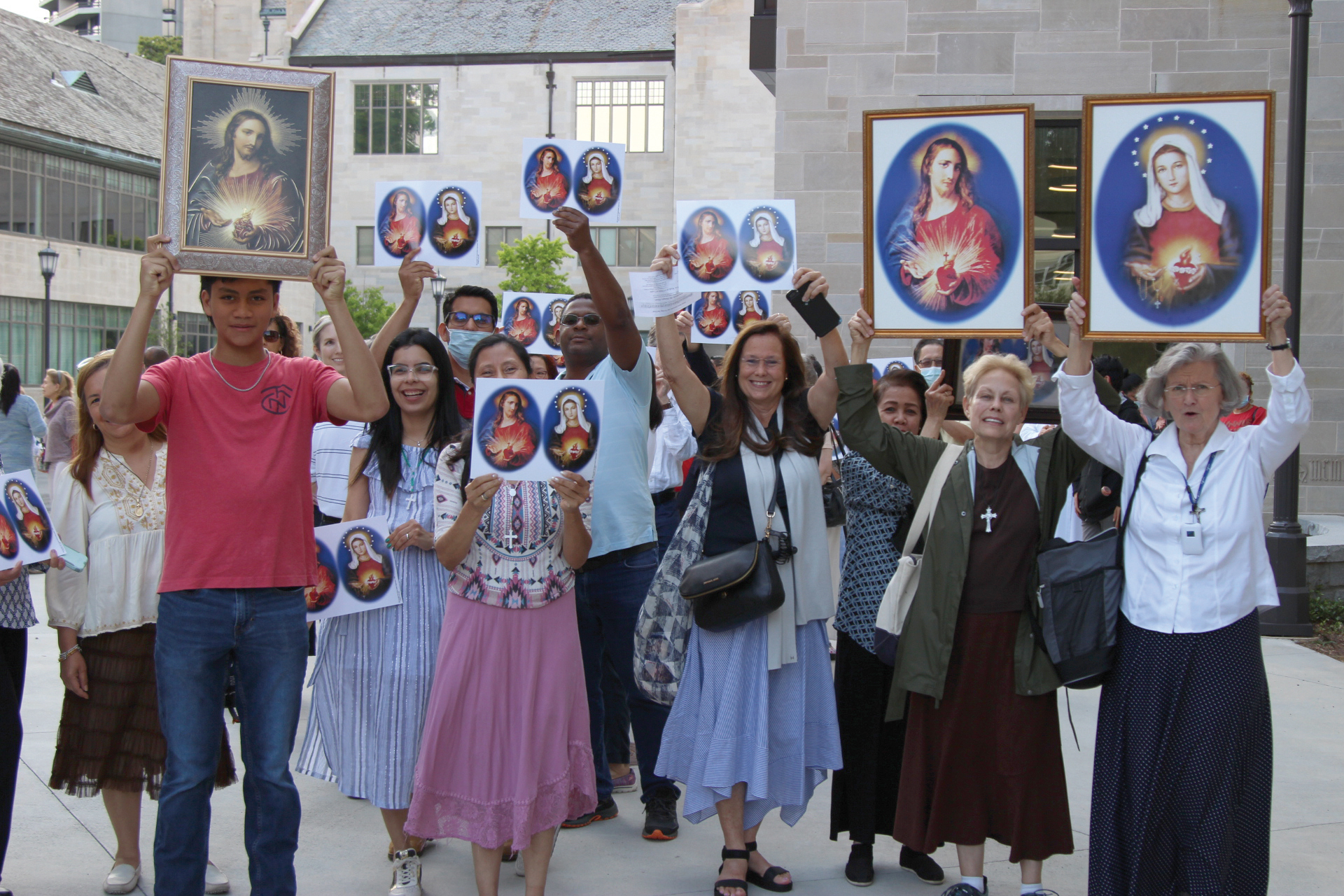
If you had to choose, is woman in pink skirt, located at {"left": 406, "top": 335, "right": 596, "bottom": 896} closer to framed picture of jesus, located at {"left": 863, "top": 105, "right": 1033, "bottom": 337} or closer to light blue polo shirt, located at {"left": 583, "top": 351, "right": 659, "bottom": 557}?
light blue polo shirt, located at {"left": 583, "top": 351, "right": 659, "bottom": 557}

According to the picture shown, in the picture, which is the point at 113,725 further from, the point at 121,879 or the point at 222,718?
the point at 222,718

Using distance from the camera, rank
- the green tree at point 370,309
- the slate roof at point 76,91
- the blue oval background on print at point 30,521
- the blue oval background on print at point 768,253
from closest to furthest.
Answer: the blue oval background on print at point 30,521 < the blue oval background on print at point 768,253 < the slate roof at point 76,91 < the green tree at point 370,309

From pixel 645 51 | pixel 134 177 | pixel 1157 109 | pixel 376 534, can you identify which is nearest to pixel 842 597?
pixel 376 534

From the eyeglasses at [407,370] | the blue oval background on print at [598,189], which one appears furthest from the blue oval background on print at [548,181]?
the eyeglasses at [407,370]

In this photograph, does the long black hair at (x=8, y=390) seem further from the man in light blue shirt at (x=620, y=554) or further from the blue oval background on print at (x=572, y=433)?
the blue oval background on print at (x=572, y=433)

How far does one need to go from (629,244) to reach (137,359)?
46313mm

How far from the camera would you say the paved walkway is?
4434 millimetres

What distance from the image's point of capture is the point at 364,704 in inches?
170

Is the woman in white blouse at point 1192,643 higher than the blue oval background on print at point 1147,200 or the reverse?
the reverse

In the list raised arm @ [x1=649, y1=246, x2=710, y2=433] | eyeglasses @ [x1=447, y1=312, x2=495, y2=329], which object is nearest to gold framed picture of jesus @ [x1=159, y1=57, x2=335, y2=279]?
raised arm @ [x1=649, y1=246, x2=710, y2=433]

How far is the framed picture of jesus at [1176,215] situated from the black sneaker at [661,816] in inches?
103

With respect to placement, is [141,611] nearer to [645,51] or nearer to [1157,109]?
[1157,109]

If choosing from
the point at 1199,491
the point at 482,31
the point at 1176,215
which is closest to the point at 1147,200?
the point at 1176,215

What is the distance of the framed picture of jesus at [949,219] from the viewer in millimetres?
4383
